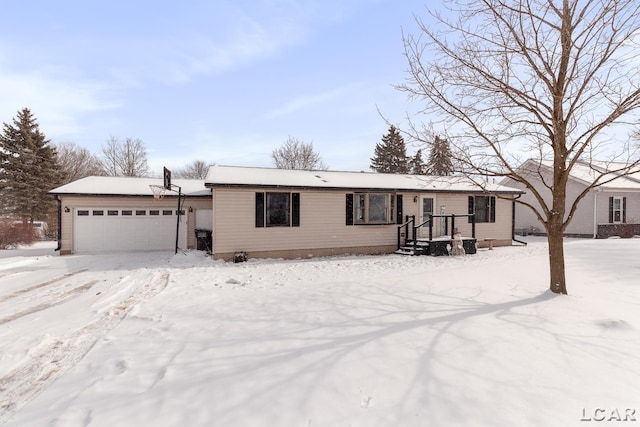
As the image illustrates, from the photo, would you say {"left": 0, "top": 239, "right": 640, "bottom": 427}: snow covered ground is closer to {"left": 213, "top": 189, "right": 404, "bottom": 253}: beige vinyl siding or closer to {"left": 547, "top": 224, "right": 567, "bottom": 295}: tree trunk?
{"left": 547, "top": 224, "right": 567, "bottom": 295}: tree trunk

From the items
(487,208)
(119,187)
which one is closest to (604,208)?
(487,208)

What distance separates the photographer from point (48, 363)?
3.64 meters

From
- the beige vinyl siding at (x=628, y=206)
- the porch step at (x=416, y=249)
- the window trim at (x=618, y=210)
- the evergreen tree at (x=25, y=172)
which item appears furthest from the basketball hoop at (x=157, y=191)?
the window trim at (x=618, y=210)

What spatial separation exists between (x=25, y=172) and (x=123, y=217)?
60.5ft

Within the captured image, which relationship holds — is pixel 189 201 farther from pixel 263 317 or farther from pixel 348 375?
pixel 348 375

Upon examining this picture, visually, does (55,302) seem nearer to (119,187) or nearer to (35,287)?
(35,287)

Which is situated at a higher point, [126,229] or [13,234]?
[126,229]

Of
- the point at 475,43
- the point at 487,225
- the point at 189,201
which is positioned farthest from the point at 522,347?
the point at 189,201

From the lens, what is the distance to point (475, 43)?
19.8ft

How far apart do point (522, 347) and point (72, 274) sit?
35.3ft

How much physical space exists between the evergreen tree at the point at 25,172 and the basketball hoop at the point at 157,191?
58.4 feet

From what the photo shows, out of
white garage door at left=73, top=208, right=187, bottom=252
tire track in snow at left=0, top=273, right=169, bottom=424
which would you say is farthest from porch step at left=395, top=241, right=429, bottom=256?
tire track in snow at left=0, top=273, right=169, bottom=424

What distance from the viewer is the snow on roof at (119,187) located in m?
13.6

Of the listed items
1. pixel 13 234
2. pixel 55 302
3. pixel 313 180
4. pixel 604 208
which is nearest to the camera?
pixel 55 302
